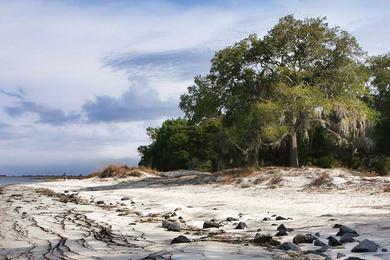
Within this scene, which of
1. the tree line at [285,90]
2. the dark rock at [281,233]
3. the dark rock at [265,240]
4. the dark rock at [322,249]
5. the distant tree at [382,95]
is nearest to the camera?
the dark rock at [322,249]

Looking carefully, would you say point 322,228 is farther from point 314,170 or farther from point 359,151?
point 359,151

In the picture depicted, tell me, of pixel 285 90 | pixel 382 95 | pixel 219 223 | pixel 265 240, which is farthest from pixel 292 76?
pixel 265 240

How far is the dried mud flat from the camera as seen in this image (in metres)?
7.76

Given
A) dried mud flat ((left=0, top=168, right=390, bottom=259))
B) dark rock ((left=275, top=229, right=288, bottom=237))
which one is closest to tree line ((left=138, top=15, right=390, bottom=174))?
dried mud flat ((left=0, top=168, right=390, bottom=259))

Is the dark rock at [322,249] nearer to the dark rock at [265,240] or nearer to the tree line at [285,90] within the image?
the dark rock at [265,240]

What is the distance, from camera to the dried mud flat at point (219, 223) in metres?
7.76

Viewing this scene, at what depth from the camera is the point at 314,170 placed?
2314 cm

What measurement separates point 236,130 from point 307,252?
20.1 meters

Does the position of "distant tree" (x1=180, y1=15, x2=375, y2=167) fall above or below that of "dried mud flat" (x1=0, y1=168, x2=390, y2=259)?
above

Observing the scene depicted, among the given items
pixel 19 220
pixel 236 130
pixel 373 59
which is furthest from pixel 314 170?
pixel 373 59

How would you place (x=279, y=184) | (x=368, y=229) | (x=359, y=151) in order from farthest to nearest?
1. (x=359, y=151)
2. (x=279, y=184)
3. (x=368, y=229)

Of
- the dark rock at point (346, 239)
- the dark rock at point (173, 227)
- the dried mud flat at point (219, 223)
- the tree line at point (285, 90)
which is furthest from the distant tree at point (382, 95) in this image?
the dark rock at point (346, 239)

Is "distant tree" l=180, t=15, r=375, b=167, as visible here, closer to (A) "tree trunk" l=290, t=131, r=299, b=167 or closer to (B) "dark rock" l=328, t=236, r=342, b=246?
(A) "tree trunk" l=290, t=131, r=299, b=167

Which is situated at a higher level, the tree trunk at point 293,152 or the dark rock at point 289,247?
the tree trunk at point 293,152
